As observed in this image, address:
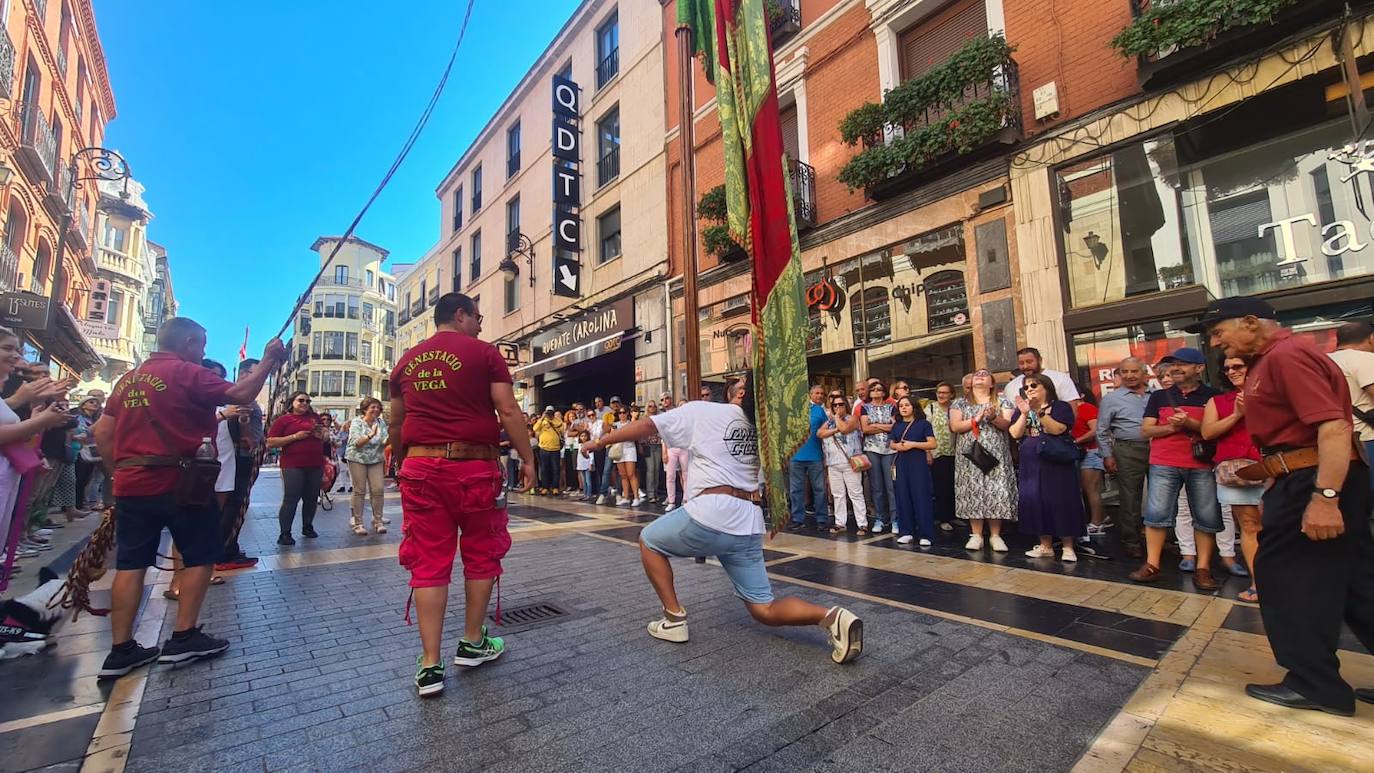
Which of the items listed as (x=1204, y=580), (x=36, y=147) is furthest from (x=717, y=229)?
(x=36, y=147)

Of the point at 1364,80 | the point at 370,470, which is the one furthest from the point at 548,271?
the point at 1364,80

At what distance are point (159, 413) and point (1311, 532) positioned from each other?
18.8 feet

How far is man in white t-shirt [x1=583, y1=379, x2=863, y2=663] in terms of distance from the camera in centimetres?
318

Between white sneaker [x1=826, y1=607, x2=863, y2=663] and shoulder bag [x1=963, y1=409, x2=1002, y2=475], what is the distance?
3706 mm

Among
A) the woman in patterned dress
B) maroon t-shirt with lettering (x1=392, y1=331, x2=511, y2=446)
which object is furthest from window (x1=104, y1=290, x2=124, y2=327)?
the woman in patterned dress

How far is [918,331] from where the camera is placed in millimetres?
10070

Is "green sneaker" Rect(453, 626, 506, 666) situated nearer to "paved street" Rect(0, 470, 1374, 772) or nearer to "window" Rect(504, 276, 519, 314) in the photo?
"paved street" Rect(0, 470, 1374, 772)

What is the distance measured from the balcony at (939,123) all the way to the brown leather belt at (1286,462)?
7198 millimetres

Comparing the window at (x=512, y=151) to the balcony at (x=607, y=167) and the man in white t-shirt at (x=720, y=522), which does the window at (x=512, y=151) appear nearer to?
the balcony at (x=607, y=167)

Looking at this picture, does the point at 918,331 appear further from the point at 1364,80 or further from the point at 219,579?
the point at 219,579

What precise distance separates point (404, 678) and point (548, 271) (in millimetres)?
18037

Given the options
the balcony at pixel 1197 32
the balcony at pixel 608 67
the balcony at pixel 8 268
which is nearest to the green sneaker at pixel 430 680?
the balcony at pixel 1197 32

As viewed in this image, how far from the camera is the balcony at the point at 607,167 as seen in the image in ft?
57.6

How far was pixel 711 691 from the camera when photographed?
2.78 metres
